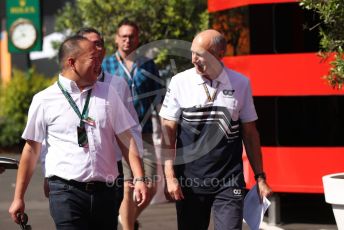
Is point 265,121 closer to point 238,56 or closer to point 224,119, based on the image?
point 238,56

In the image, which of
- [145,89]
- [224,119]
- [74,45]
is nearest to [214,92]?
[224,119]

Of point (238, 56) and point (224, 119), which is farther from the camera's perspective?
point (238, 56)

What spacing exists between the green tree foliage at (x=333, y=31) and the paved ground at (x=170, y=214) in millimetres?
2091

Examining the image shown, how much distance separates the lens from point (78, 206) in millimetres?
5168

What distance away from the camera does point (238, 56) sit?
10219mm

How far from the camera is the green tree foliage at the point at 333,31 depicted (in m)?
8.00

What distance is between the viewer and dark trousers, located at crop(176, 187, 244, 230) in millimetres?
5918

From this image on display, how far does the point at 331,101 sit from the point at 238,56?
1.17 m

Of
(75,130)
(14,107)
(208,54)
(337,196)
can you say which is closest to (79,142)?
(75,130)

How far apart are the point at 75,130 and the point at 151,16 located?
10665 mm

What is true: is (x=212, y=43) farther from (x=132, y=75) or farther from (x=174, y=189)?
(x=132, y=75)

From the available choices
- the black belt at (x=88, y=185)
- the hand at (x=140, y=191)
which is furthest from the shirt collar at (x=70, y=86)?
the hand at (x=140, y=191)

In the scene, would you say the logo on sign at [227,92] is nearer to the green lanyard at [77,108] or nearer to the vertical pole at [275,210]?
the green lanyard at [77,108]

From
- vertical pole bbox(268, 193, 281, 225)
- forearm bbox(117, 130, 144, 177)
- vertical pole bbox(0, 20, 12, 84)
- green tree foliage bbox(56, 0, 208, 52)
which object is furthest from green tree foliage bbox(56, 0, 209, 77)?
vertical pole bbox(0, 20, 12, 84)
